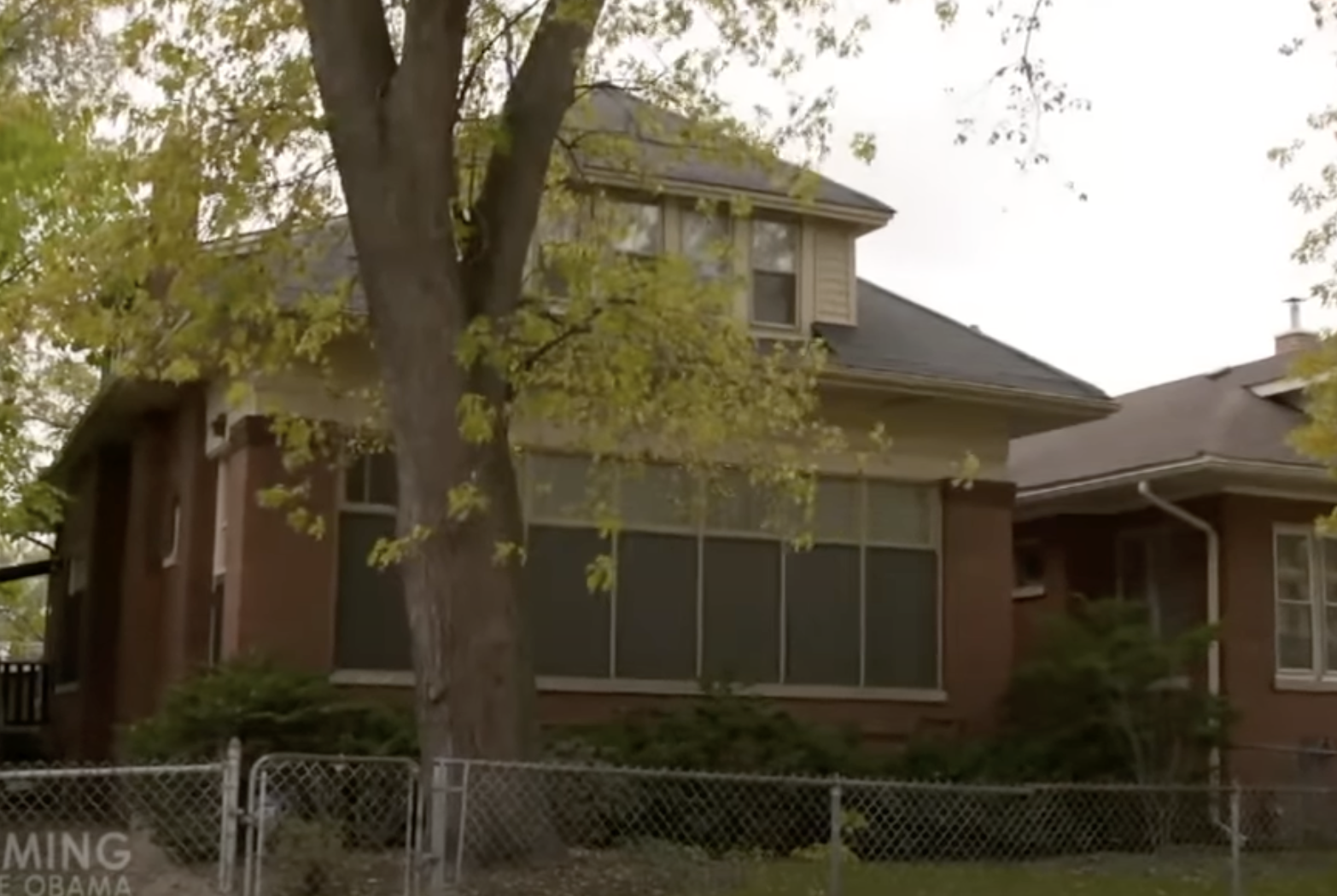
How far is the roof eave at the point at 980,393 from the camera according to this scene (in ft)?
56.5

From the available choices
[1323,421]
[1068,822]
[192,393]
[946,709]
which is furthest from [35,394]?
[1323,421]

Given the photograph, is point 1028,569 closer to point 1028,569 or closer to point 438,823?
point 1028,569

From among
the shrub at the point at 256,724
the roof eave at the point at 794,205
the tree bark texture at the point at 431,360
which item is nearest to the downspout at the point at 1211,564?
the roof eave at the point at 794,205

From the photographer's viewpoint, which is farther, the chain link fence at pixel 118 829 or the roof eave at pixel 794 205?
the roof eave at pixel 794 205

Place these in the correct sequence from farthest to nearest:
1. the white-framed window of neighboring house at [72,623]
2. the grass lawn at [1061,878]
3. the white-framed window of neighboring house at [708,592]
Result: the white-framed window of neighboring house at [72,623] < the white-framed window of neighboring house at [708,592] < the grass lawn at [1061,878]

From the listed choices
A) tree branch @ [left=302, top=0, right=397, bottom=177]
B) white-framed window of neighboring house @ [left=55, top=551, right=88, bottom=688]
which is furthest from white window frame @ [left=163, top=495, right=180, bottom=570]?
tree branch @ [left=302, top=0, right=397, bottom=177]

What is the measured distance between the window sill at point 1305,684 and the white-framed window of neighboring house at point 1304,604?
0.02 m

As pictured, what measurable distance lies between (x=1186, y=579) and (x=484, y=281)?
11.7 m

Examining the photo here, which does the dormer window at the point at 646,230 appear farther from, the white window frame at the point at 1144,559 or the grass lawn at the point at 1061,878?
the white window frame at the point at 1144,559

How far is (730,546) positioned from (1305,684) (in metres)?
7.06

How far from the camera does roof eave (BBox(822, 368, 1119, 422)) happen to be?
17234 millimetres

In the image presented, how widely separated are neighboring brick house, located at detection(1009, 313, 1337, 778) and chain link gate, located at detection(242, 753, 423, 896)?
9.63 meters

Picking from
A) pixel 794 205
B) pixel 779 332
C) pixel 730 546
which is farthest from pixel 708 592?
pixel 794 205

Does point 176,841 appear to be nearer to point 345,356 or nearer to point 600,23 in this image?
point 345,356
